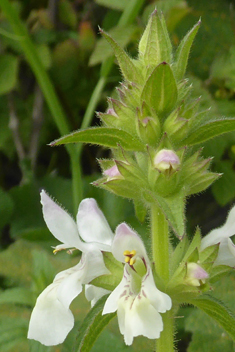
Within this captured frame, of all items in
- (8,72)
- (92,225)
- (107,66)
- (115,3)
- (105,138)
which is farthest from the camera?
(8,72)

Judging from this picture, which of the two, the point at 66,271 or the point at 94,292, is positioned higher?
the point at 66,271

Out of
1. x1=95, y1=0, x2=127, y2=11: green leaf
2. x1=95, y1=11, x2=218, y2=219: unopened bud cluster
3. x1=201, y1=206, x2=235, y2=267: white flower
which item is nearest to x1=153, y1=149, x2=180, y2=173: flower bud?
x1=95, y1=11, x2=218, y2=219: unopened bud cluster

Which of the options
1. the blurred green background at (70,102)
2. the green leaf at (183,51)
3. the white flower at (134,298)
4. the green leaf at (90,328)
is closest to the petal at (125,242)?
the white flower at (134,298)

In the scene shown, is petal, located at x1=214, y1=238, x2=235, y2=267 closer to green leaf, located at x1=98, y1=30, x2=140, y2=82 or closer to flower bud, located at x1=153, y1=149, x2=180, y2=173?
flower bud, located at x1=153, y1=149, x2=180, y2=173

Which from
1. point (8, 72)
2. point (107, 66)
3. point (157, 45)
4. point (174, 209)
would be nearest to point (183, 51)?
point (157, 45)

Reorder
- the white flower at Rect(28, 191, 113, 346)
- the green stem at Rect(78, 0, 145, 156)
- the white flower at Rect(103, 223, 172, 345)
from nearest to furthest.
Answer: the white flower at Rect(103, 223, 172, 345), the white flower at Rect(28, 191, 113, 346), the green stem at Rect(78, 0, 145, 156)

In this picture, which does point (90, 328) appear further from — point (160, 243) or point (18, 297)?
point (18, 297)
